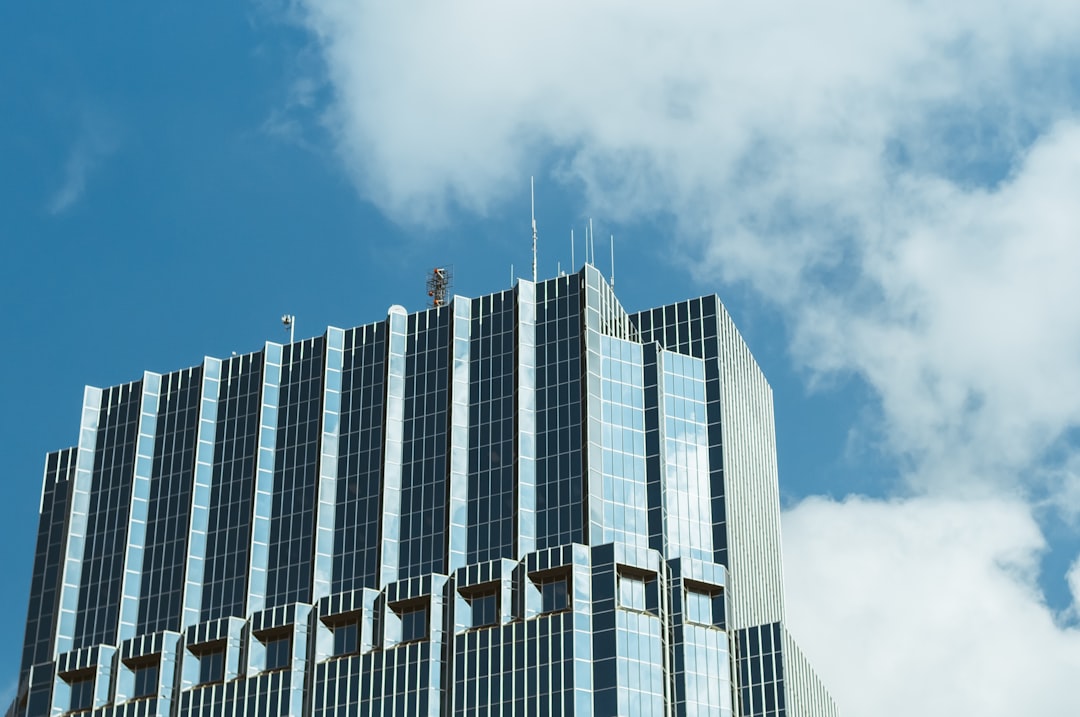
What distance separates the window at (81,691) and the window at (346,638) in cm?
2472

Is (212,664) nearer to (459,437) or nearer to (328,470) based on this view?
(328,470)

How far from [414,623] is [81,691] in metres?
34.0

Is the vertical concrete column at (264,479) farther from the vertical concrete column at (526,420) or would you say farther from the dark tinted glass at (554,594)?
the dark tinted glass at (554,594)

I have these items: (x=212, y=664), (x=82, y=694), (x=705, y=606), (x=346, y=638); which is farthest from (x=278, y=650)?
(x=705, y=606)

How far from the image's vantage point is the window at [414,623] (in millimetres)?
168500

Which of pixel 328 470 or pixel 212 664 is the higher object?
pixel 328 470

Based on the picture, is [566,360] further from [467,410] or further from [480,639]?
[480,639]

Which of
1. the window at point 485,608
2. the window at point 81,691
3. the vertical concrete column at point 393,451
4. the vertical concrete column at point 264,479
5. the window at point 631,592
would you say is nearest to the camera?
the window at point 631,592

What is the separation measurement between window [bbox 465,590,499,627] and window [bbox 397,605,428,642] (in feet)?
14.3

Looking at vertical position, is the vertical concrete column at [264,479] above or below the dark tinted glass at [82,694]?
above

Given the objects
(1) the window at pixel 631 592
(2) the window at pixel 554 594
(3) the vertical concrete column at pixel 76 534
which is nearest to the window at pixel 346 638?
(2) the window at pixel 554 594

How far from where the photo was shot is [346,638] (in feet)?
563

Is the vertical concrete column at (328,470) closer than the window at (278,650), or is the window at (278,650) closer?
the window at (278,650)

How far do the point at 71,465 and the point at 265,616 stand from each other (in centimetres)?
3441
